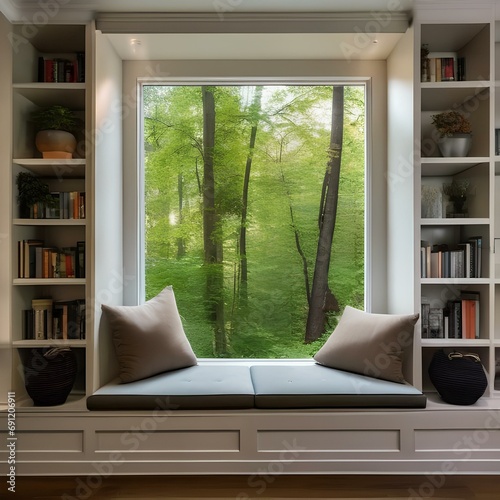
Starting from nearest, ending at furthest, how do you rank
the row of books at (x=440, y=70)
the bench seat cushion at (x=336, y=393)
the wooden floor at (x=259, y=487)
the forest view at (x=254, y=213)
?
the wooden floor at (x=259, y=487)
the bench seat cushion at (x=336, y=393)
the row of books at (x=440, y=70)
the forest view at (x=254, y=213)

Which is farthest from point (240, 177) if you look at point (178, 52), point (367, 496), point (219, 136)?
point (367, 496)

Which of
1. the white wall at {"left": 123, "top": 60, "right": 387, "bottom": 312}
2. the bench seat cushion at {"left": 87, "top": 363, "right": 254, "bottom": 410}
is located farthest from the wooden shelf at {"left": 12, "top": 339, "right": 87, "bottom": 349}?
the white wall at {"left": 123, "top": 60, "right": 387, "bottom": 312}

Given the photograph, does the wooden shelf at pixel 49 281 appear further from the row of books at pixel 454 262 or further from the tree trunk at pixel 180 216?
the row of books at pixel 454 262

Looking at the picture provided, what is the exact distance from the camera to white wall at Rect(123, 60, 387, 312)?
3.47 m

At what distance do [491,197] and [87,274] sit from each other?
2514mm

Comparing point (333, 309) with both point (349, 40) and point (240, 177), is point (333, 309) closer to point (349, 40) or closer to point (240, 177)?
point (240, 177)

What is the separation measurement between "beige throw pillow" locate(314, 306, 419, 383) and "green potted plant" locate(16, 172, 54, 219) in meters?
2.10

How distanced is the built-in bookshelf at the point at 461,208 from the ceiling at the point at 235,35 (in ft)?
1.15

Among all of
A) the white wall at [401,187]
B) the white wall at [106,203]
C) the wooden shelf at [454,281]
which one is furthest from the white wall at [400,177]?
the white wall at [106,203]

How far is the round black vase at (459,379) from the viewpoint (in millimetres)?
2754

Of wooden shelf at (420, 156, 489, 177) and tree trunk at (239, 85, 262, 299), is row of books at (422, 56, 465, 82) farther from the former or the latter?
tree trunk at (239, 85, 262, 299)

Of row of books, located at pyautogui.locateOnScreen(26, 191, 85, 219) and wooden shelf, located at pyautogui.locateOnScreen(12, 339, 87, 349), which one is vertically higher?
row of books, located at pyautogui.locateOnScreen(26, 191, 85, 219)

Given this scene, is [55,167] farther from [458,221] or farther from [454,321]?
[454,321]

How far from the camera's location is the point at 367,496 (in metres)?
2.51
